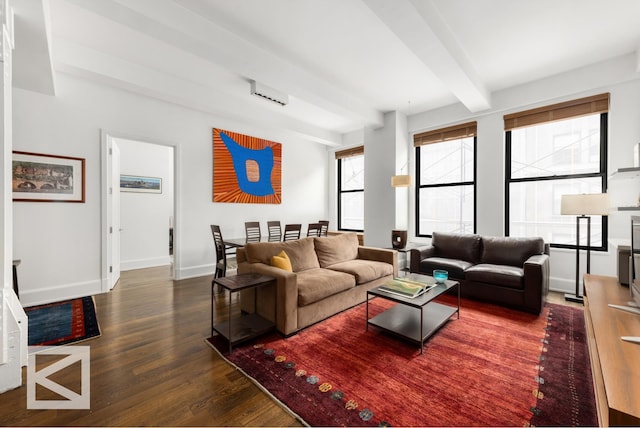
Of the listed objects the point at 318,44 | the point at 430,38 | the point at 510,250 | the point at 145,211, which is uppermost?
the point at 318,44

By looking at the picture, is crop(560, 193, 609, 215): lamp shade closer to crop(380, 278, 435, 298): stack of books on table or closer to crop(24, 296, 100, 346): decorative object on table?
crop(380, 278, 435, 298): stack of books on table

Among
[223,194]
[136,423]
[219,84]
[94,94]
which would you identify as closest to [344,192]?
[223,194]

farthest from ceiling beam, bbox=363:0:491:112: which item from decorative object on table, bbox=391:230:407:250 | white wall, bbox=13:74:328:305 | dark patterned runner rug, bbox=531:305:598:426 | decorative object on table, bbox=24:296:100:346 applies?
decorative object on table, bbox=24:296:100:346

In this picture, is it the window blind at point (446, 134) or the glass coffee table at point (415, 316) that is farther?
the window blind at point (446, 134)

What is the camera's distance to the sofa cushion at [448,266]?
3.71 metres

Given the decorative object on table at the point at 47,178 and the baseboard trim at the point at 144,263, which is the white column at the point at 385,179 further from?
the decorative object on table at the point at 47,178

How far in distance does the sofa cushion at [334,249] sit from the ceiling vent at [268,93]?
7.25ft

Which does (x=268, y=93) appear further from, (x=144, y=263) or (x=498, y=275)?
(x=144, y=263)

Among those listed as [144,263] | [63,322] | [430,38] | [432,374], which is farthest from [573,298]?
[144,263]

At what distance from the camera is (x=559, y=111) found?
12.9ft

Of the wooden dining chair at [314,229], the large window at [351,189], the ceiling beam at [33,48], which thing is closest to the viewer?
Result: the ceiling beam at [33,48]

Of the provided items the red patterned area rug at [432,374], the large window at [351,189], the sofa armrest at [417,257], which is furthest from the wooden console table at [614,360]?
the large window at [351,189]

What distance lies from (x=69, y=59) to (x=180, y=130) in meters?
1.61

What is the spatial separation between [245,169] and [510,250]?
4.74m
